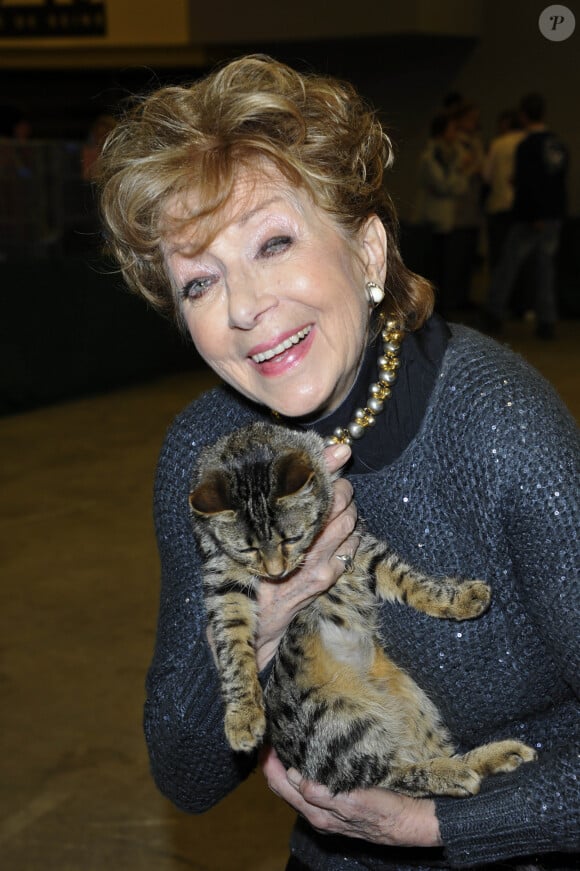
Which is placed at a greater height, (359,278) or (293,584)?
(359,278)

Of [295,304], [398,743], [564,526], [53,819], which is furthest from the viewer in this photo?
[53,819]

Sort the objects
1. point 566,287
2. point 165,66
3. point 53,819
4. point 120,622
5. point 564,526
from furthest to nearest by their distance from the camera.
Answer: point 165,66, point 566,287, point 120,622, point 53,819, point 564,526

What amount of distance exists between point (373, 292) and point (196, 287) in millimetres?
339

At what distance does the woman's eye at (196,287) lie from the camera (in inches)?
74.4

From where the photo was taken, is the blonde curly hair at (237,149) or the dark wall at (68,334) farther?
the dark wall at (68,334)

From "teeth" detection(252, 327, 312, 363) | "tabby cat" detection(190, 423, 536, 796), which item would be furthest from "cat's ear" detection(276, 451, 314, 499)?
"teeth" detection(252, 327, 312, 363)

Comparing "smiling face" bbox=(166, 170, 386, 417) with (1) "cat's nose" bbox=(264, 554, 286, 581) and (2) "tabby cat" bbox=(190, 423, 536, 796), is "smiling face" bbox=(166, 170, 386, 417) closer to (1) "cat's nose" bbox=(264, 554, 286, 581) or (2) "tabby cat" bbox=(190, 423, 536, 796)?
(2) "tabby cat" bbox=(190, 423, 536, 796)

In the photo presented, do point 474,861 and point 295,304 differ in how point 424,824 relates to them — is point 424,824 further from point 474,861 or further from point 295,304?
point 295,304

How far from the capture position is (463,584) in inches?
73.9

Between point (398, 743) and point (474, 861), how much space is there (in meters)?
0.25

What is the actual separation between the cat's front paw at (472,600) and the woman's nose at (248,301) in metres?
0.62

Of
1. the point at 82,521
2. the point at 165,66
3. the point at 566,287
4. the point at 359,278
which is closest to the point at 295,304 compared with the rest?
the point at 359,278

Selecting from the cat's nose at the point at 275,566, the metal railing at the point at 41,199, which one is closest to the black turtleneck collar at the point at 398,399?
the cat's nose at the point at 275,566
